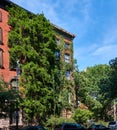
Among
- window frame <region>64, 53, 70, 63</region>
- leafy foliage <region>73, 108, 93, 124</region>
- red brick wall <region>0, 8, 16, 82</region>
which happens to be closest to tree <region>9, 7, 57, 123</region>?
red brick wall <region>0, 8, 16, 82</region>

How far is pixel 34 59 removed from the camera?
52219mm

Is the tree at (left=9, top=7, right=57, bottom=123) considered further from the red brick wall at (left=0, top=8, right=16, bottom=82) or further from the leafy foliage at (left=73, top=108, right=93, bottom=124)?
the leafy foliage at (left=73, top=108, right=93, bottom=124)

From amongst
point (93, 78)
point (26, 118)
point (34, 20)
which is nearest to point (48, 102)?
point (26, 118)

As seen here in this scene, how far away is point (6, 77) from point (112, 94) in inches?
654

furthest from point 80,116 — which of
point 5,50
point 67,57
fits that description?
point 5,50

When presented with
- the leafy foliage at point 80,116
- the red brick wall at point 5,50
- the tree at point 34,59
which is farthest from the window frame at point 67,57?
the red brick wall at point 5,50

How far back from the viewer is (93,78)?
284 ft

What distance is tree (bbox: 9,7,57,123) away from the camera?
2000 inches

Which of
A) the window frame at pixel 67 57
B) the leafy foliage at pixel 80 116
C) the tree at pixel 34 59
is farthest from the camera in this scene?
the window frame at pixel 67 57

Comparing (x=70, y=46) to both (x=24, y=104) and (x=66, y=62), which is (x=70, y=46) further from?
(x=24, y=104)

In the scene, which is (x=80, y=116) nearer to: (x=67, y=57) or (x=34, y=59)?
(x=67, y=57)

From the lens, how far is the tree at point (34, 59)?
50.8 m

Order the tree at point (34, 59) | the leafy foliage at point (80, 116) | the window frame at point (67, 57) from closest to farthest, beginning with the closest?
1. the tree at point (34, 59)
2. the leafy foliage at point (80, 116)
3. the window frame at point (67, 57)

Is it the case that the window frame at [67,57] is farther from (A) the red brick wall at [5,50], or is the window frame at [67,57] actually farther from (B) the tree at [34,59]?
(A) the red brick wall at [5,50]
